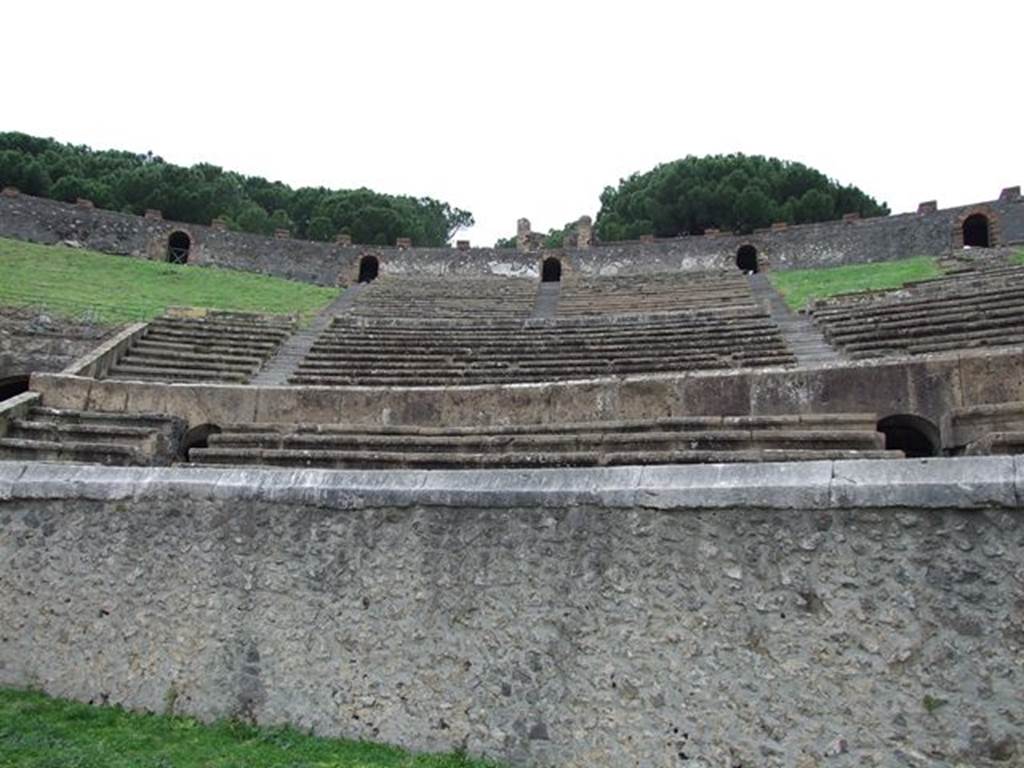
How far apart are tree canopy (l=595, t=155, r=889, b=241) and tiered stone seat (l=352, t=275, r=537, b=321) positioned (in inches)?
491

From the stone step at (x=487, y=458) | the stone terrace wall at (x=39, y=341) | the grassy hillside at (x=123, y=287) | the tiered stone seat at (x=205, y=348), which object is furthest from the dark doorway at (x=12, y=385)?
the stone step at (x=487, y=458)

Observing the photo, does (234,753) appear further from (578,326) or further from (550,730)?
(578,326)

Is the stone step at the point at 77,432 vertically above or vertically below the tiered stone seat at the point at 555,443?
below

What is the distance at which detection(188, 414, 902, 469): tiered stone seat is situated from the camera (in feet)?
23.6

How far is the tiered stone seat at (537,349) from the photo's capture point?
13648 millimetres

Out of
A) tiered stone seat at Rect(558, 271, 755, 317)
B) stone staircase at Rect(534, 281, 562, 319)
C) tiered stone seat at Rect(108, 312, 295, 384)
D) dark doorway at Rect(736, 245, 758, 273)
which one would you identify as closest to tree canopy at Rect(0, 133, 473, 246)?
stone staircase at Rect(534, 281, 562, 319)

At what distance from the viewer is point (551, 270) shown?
104 feet

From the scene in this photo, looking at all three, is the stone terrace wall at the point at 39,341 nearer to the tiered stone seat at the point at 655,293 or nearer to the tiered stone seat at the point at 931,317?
the tiered stone seat at the point at 655,293

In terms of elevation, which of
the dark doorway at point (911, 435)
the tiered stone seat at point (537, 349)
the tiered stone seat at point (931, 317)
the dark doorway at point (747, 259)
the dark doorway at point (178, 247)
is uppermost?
the dark doorway at point (747, 259)

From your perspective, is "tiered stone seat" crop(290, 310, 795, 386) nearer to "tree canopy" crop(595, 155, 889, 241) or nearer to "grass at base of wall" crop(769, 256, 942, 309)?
"grass at base of wall" crop(769, 256, 942, 309)

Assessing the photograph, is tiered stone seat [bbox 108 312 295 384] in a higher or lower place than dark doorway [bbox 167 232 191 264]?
lower

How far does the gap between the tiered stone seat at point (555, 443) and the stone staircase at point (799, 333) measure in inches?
122

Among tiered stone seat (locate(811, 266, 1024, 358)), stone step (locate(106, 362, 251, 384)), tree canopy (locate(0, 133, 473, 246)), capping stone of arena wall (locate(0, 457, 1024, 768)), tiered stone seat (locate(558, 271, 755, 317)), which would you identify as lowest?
capping stone of arena wall (locate(0, 457, 1024, 768))

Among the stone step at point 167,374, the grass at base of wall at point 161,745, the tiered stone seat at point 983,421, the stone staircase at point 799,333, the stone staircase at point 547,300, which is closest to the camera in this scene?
the grass at base of wall at point 161,745
